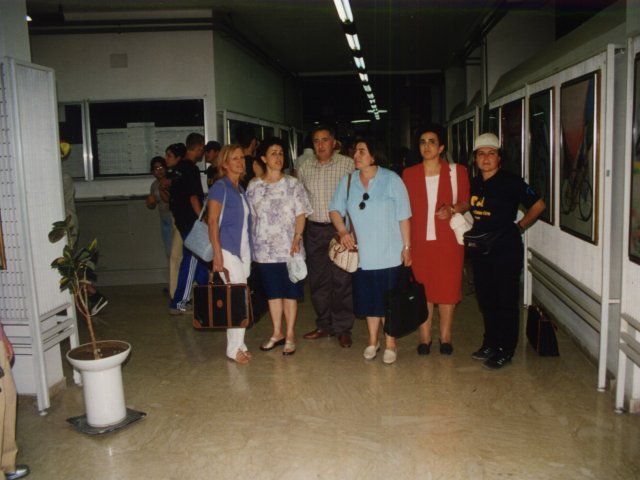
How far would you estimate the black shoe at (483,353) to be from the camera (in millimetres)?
4242

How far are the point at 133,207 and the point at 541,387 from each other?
5391mm

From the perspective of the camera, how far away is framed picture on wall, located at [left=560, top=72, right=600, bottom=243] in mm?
3697

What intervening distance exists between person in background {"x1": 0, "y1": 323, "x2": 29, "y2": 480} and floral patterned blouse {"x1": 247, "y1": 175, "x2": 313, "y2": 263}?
1.97 metres

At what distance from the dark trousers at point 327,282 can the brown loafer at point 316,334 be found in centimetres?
9

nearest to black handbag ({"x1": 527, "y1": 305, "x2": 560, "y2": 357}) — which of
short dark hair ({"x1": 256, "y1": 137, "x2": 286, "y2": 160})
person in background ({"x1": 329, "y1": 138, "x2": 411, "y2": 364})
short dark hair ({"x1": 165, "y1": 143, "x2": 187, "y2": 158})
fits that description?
person in background ({"x1": 329, "y1": 138, "x2": 411, "y2": 364})

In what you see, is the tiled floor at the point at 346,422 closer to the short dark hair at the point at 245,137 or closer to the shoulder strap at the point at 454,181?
the shoulder strap at the point at 454,181

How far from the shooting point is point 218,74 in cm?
771

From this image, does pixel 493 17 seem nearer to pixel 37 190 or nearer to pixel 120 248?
pixel 120 248

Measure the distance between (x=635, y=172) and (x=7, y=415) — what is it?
3.20 m

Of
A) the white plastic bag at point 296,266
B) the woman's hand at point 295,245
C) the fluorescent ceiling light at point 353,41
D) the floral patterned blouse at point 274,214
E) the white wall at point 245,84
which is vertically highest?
the fluorescent ceiling light at point 353,41

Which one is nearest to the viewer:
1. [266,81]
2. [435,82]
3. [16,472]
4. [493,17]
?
[16,472]

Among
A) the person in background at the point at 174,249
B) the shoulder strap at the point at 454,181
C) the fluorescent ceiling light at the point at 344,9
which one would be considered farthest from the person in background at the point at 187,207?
the shoulder strap at the point at 454,181

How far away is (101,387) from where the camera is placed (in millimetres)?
3311

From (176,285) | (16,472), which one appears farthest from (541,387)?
(176,285)
